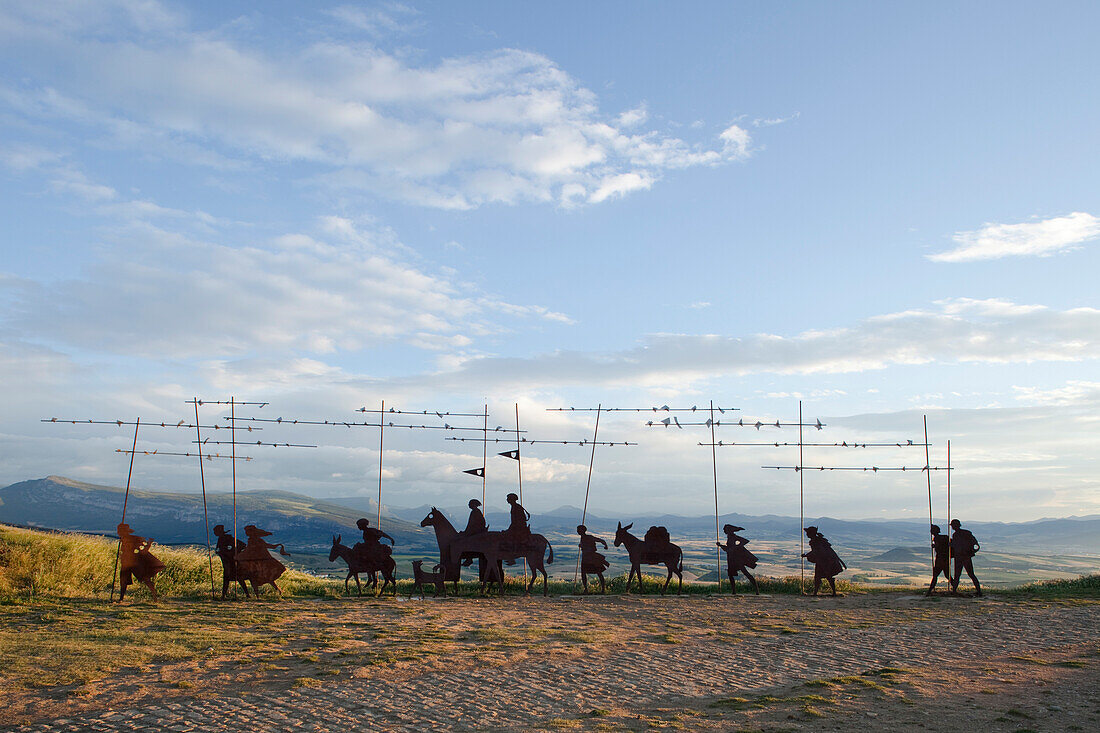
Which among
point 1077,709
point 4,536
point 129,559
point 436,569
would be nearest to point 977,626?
point 1077,709

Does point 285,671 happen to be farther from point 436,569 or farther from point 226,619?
point 436,569

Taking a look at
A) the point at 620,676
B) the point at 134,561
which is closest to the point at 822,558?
the point at 620,676

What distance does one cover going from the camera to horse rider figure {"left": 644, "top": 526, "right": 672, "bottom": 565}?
19406 mm

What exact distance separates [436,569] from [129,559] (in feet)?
23.7

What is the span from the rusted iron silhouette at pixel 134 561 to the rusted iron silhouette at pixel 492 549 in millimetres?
6447

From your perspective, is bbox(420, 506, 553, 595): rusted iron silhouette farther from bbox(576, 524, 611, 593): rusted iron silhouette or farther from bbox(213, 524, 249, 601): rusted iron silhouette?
bbox(213, 524, 249, 601): rusted iron silhouette

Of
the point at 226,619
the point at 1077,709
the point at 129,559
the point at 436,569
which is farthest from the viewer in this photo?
the point at 436,569

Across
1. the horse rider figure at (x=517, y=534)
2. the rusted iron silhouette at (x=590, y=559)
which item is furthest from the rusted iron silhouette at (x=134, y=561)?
the rusted iron silhouette at (x=590, y=559)

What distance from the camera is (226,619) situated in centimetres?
1417

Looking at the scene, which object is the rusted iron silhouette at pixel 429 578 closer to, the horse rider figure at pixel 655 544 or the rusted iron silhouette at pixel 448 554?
the rusted iron silhouette at pixel 448 554

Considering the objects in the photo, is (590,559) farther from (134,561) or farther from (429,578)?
(134,561)

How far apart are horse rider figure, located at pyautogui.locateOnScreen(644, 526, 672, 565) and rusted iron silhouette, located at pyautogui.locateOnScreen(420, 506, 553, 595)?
8.85ft

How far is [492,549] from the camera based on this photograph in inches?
735

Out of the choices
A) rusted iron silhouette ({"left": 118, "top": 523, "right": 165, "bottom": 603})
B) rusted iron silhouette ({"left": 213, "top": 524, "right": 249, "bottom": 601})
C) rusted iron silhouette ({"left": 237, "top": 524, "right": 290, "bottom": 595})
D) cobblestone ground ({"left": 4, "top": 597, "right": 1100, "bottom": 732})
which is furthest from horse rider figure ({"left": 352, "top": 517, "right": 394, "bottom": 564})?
cobblestone ground ({"left": 4, "top": 597, "right": 1100, "bottom": 732})
